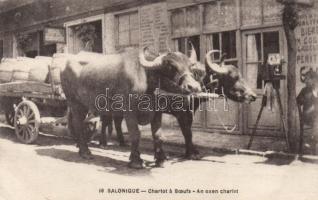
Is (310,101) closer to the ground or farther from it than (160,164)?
farther from it

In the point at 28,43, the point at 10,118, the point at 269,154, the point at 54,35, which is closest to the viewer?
the point at 269,154

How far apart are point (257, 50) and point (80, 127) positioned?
12.9ft

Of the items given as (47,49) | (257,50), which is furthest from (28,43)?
(257,50)

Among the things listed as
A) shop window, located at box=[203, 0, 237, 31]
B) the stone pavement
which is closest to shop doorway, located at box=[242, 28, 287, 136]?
the stone pavement

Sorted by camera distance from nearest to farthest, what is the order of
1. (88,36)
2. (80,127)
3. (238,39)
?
(80,127) → (238,39) → (88,36)

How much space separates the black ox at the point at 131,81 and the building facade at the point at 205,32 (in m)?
1.83

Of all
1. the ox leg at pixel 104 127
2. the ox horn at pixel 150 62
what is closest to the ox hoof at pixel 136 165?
the ox horn at pixel 150 62

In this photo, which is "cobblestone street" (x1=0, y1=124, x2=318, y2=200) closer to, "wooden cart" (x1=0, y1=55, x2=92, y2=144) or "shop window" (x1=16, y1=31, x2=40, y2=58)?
"wooden cart" (x1=0, y1=55, x2=92, y2=144)

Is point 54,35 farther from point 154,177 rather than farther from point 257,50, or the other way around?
point 154,177

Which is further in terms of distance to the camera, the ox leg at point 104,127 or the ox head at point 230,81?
the ox leg at point 104,127

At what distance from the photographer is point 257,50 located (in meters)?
9.23

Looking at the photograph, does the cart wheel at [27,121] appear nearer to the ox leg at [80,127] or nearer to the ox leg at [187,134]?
the ox leg at [80,127]

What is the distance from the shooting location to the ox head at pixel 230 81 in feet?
23.8

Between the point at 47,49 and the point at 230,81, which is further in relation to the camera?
the point at 47,49
